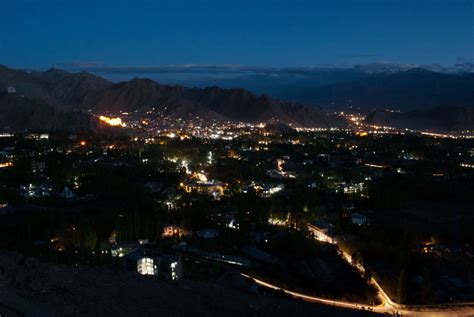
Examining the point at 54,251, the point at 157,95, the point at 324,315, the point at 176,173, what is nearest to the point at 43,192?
the point at 176,173

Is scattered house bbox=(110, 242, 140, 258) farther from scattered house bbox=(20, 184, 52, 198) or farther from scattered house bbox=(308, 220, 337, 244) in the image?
scattered house bbox=(20, 184, 52, 198)

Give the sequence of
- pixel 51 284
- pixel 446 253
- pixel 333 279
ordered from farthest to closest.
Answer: pixel 446 253 → pixel 333 279 → pixel 51 284

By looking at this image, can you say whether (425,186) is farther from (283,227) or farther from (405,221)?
(283,227)

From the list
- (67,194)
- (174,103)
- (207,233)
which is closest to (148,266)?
(207,233)

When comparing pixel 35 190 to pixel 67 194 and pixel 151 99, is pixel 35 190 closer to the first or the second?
pixel 67 194

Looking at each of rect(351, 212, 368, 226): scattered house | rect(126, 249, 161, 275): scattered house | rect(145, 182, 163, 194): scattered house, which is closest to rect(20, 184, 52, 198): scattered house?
rect(145, 182, 163, 194): scattered house

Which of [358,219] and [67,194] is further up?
[358,219]
